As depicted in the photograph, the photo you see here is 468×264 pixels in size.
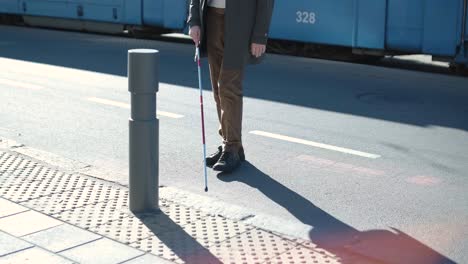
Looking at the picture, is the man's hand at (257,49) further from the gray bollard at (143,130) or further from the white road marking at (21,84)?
the white road marking at (21,84)

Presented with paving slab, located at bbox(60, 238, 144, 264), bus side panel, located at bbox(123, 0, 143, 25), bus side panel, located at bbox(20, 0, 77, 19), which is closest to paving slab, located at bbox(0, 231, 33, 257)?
paving slab, located at bbox(60, 238, 144, 264)

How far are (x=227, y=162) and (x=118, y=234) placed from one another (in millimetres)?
1747

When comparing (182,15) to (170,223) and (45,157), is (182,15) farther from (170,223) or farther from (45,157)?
(170,223)

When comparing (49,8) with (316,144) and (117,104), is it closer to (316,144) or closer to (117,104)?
(117,104)

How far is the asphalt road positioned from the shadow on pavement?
0.03 meters

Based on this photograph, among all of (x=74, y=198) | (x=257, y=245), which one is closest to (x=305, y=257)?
(x=257, y=245)

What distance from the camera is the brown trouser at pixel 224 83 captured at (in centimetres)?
615

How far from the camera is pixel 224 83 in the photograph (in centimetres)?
616

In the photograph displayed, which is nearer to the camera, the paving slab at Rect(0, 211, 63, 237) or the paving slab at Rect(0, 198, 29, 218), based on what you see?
the paving slab at Rect(0, 211, 63, 237)

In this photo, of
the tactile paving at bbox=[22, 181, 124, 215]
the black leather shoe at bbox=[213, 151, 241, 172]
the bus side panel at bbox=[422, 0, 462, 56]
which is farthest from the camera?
the bus side panel at bbox=[422, 0, 462, 56]

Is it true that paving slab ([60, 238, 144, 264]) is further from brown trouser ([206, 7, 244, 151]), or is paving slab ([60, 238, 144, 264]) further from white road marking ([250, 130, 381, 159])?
white road marking ([250, 130, 381, 159])

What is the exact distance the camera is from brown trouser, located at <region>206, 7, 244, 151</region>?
615 centimetres

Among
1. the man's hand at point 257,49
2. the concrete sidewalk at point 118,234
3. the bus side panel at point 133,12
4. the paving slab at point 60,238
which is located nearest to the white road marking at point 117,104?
the man's hand at point 257,49

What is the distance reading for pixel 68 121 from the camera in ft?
27.3
